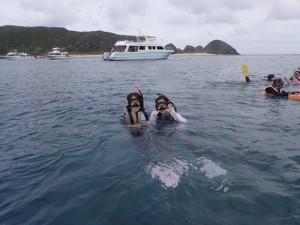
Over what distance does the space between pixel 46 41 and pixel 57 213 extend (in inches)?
6319

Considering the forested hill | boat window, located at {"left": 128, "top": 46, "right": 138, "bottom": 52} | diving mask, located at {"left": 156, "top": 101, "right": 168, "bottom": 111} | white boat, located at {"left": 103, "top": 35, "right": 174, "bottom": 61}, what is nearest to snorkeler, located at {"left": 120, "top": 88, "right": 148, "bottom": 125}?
diving mask, located at {"left": 156, "top": 101, "right": 168, "bottom": 111}

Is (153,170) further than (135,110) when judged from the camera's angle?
No

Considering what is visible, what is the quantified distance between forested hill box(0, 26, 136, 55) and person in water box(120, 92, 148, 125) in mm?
126572

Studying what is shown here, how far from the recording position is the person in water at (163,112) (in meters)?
8.96

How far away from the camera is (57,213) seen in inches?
182

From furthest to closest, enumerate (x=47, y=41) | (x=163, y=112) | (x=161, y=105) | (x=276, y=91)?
1. (x=47, y=41)
2. (x=276, y=91)
3. (x=163, y=112)
4. (x=161, y=105)

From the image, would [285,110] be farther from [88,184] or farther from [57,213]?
[57,213]

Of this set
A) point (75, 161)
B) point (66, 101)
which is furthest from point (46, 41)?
point (75, 161)

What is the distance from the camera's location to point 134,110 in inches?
358

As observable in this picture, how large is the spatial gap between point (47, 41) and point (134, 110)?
15620 centimetres

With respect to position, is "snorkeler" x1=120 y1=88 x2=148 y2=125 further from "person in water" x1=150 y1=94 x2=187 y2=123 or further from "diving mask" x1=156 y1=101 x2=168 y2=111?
"diving mask" x1=156 y1=101 x2=168 y2=111

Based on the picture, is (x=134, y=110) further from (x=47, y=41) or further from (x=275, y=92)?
(x=47, y=41)

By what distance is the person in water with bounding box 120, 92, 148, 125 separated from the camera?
351 inches

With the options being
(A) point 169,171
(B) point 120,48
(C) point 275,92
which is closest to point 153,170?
(A) point 169,171
